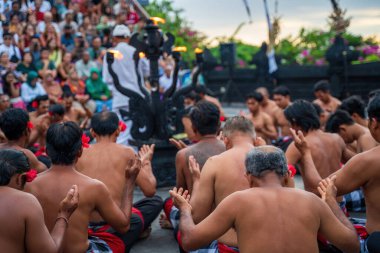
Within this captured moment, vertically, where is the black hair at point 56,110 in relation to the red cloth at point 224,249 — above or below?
above

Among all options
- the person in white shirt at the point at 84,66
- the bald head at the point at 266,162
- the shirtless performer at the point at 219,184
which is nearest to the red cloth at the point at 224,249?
the shirtless performer at the point at 219,184

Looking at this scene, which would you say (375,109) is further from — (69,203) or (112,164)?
(112,164)

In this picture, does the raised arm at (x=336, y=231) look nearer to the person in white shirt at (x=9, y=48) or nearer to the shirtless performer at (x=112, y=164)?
the shirtless performer at (x=112, y=164)

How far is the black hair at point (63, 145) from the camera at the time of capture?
4.37 metres

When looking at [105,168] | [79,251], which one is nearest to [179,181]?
[105,168]

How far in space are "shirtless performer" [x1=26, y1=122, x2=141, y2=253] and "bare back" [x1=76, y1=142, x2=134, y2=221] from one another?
30.5 inches

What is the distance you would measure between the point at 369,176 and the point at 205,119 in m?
1.93

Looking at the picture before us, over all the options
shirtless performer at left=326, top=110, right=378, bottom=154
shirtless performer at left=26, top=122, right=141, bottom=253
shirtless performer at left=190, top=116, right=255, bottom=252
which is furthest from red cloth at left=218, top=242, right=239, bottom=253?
shirtless performer at left=326, top=110, right=378, bottom=154

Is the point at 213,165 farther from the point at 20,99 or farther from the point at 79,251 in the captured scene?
the point at 20,99

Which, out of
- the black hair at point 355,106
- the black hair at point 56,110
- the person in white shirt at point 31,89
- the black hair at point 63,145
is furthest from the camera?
the person in white shirt at point 31,89

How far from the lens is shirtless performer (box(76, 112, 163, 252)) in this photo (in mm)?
5344

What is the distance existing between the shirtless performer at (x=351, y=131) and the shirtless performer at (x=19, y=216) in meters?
4.28

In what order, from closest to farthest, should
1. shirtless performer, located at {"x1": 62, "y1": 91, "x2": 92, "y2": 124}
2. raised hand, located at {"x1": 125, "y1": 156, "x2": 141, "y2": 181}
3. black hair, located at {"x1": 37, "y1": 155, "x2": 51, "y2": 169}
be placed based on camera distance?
raised hand, located at {"x1": 125, "y1": 156, "x2": 141, "y2": 181}
black hair, located at {"x1": 37, "y1": 155, "x2": 51, "y2": 169}
shirtless performer, located at {"x1": 62, "y1": 91, "x2": 92, "y2": 124}

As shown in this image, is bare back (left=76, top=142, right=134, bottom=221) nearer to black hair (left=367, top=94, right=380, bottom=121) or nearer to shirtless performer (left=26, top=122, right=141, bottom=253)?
shirtless performer (left=26, top=122, right=141, bottom=253)
